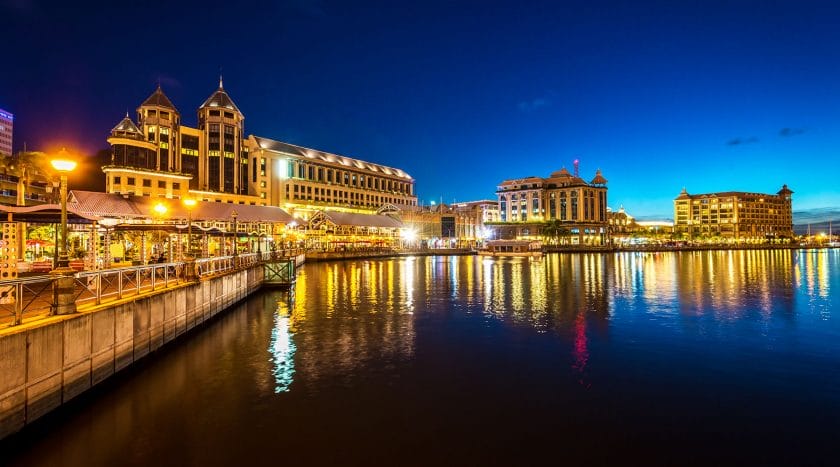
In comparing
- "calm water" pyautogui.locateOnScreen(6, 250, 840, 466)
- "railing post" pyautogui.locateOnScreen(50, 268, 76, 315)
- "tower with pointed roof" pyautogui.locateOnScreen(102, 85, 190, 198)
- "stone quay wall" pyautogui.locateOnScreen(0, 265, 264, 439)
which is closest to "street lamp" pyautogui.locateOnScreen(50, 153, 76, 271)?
"railing post" pyautogui.locateOnScreen(50, 268, 76, 315)

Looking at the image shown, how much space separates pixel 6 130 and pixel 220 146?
122339mm

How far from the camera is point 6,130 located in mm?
175625

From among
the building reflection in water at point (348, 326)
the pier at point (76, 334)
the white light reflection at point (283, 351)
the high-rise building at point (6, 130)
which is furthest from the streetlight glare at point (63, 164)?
the high-rise building at point (6, 130)

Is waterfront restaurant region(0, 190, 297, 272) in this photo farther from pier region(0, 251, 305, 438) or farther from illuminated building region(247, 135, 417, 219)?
illuminated building region(247, 135, 417, 219)

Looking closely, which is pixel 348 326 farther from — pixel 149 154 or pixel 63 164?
pixel 149 154

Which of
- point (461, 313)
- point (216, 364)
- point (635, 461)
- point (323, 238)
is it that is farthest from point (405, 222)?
point (635, 461)

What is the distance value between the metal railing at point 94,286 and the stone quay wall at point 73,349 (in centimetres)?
67

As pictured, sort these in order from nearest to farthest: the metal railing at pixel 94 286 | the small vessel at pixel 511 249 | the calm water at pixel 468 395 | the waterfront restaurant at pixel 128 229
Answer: the calm water at pixel 468 395 < the metal railing at pixel 94 286 < the waterfront restaurant at pixel 128 229 < the small vessel at pixel 511 249

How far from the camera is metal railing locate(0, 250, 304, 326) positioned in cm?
1262

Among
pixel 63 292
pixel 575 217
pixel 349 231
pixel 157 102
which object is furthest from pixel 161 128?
pixel 575 217

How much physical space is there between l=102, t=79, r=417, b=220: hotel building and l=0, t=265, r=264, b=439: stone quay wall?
72751 millimetres

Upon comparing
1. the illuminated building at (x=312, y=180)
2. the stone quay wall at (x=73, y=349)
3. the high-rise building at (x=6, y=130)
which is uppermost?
the high-rise building at (x=6, y=130)

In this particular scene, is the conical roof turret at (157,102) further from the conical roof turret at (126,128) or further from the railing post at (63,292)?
the railing post at (63,292)

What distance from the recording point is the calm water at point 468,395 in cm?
1171
